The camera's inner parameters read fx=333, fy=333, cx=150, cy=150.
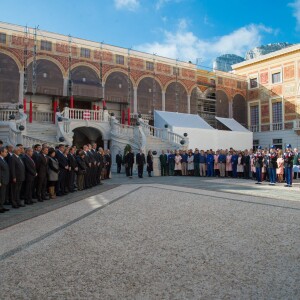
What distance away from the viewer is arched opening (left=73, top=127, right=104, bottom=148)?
2523 centimetres

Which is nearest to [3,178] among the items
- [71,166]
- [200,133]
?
[71,166]

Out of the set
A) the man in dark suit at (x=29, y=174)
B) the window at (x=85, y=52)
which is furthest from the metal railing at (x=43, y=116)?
the man in dark suit at (x=29, y=174)

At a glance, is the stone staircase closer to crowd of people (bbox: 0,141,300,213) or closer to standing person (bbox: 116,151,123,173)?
standing person (bbox: 116,151,123,173)

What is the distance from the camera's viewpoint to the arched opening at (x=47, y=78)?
77.4 ft

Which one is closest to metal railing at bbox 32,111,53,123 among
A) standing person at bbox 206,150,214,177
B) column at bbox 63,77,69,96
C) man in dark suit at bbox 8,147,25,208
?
column at bbox 63,77,69,96

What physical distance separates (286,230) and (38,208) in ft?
18.5

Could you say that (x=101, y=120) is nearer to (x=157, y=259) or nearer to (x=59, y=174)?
(x=59, y=174)

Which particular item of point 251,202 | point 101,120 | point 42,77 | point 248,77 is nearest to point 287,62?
point 248,77

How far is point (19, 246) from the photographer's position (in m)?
4.64

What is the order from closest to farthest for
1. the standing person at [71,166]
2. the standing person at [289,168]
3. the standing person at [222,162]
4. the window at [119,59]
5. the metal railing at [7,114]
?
the standing person at [71,166] → the standing person at [289,168] → the standing person at [222,162] → the metal railing at [7,114] → the window at [119,59]

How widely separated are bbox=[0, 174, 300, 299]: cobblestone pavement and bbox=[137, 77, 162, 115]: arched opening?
22.0 m

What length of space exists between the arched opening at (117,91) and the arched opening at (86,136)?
317cm

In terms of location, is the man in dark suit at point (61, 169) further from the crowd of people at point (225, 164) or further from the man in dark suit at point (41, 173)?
the crowd of people at point (225, 164)

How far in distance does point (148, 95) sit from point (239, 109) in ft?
40.2
